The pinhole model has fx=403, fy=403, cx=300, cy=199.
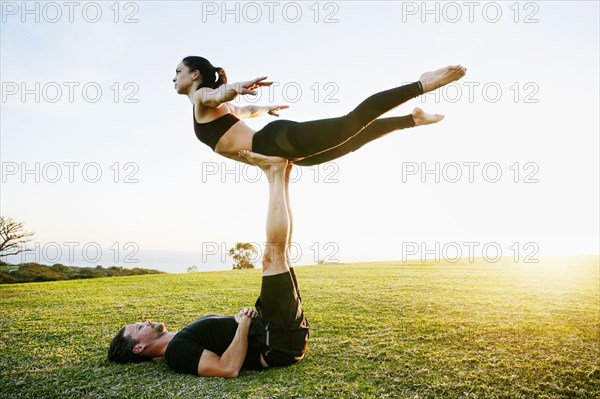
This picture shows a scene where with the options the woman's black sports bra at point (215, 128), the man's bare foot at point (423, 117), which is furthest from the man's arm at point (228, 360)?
the man's bare foot at point (423, 117)

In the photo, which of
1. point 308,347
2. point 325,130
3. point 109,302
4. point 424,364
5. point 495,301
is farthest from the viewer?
point 109,302

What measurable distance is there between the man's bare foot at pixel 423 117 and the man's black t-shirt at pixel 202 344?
2.41 metres

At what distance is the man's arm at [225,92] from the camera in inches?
123

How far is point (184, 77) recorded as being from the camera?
358cm

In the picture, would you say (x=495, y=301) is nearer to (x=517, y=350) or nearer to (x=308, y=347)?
(x=517, y=350)

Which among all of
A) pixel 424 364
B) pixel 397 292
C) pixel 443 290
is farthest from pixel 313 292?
pixel 424 364

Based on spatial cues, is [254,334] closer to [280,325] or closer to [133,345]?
[280,325]

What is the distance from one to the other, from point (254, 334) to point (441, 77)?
8.18 ft

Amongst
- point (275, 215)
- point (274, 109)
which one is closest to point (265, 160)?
point (275, 215)

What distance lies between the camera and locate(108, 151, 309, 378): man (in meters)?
3.03

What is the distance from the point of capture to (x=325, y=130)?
3.18 m

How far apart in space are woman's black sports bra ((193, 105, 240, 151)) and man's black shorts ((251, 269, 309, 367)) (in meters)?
1.29

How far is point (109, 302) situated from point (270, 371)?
4.06 meters

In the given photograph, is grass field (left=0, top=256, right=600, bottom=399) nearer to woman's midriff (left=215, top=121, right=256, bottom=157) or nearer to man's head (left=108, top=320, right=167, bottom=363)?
man's head (left=108, top=320, right=167, bottom=363)
